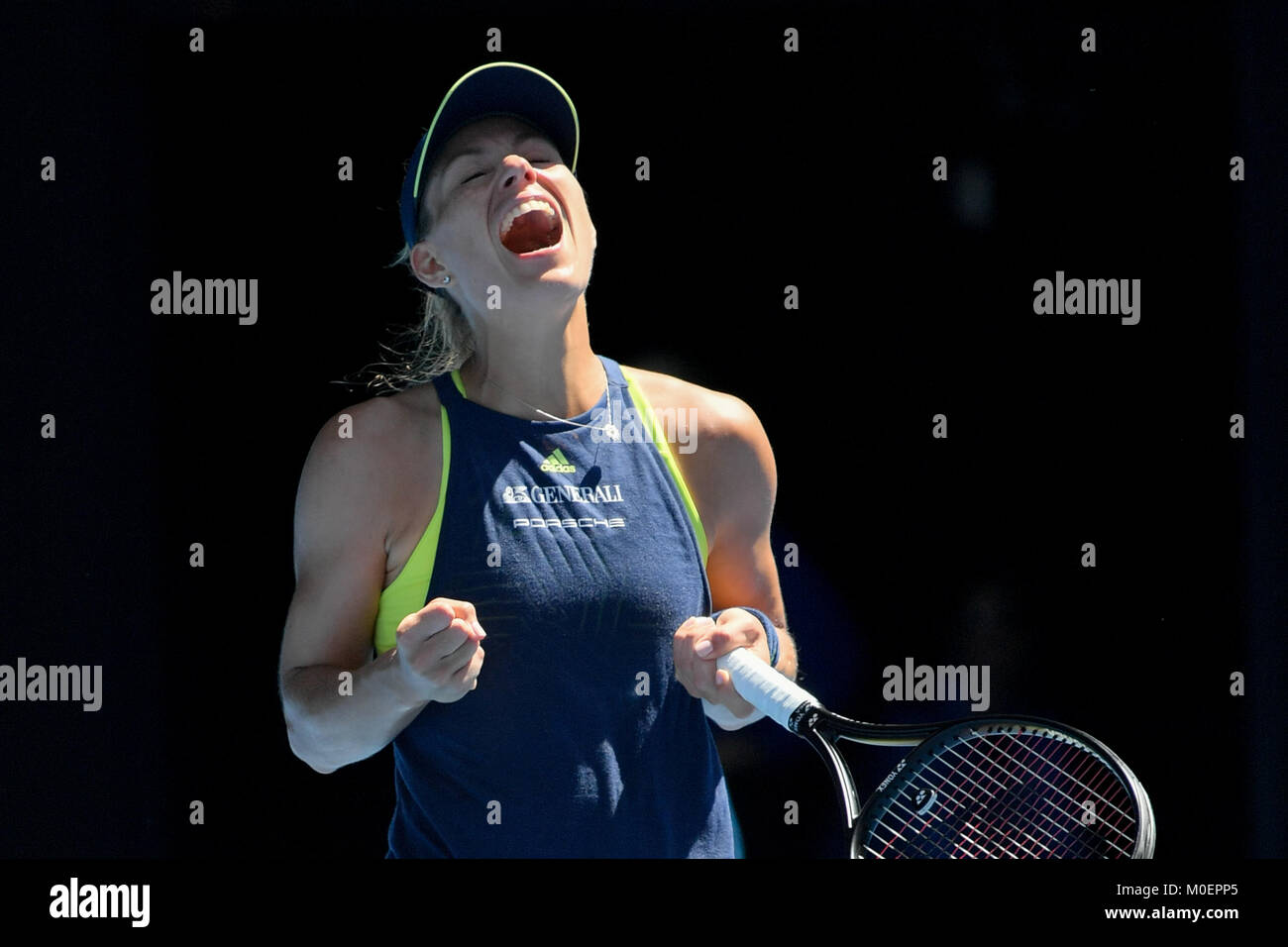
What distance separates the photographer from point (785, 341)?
11.4ft

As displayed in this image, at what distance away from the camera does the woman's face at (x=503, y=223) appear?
257cm

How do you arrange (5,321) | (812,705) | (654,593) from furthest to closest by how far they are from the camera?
(5,321) < (654,593) < (812,705)

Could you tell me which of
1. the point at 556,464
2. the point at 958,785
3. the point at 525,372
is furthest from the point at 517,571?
the point at 958,785

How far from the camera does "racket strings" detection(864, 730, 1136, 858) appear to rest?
7.74 feet

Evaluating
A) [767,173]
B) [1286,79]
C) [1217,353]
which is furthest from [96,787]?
[1286,79]

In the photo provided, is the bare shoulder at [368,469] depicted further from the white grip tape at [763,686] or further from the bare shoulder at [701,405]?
the white grip tape at [763,686]

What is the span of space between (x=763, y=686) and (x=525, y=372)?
2.37 ft

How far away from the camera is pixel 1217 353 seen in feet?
11.3

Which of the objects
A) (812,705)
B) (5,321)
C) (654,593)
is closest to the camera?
(812,705)

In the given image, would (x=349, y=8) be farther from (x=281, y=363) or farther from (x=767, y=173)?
(x=767, y=173)

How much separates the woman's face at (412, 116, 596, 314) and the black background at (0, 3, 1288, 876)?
0.78 metres
